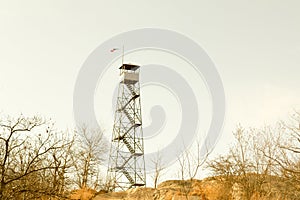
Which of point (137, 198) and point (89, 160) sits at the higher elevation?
point (89, 160)

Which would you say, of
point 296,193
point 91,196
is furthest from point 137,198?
point 296,193

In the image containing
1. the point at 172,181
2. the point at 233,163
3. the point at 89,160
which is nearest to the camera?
the point at 233,163

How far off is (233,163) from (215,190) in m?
4.32

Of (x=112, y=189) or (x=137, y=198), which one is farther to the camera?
(x=112, y=189)

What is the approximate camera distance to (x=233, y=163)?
1980 cm

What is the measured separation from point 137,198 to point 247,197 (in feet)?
35.8

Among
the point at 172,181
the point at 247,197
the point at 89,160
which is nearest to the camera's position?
the point at 247,197

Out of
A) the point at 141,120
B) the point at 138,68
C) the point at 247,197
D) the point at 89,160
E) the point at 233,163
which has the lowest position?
the point at 247,197

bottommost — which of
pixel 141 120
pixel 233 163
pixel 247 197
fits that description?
pixel 247 197

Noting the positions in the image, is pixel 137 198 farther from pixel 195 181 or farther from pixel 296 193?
pixel 296 193

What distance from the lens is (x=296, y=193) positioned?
19891 mm

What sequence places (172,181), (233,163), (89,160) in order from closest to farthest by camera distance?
(233,163) < (172,181) < (89,160)

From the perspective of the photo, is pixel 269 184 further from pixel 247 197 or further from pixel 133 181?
pixel 133 181

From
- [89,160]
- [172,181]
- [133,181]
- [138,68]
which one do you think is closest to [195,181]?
[172,181]
